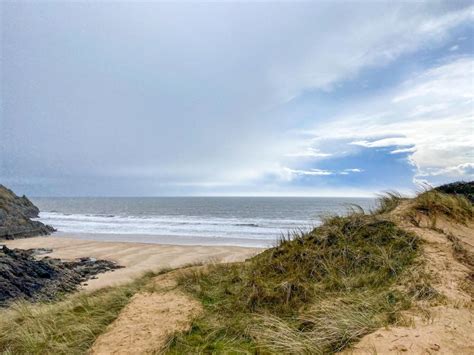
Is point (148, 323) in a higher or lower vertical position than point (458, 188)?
lower

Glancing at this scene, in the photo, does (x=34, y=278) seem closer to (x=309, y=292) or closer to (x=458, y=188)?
(x=309, y=292)

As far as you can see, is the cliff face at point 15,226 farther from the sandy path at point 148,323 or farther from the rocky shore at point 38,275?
the sandy path at point 148,323

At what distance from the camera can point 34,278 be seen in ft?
38.9

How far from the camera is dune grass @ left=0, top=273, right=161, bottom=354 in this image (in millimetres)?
4676

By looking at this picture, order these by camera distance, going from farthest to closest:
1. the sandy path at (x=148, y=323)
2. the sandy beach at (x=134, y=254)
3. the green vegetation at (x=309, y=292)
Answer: the sandy beach at (x=134, y=254) < the sandy path at (x=148, y=323) < the green vegetation at (x=309, y=292)

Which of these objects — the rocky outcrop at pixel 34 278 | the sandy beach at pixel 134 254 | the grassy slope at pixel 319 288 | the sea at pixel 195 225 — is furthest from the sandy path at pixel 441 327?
the sandy beach at pixel 134 254

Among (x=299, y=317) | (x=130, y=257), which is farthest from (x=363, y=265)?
(x=130, y=257)

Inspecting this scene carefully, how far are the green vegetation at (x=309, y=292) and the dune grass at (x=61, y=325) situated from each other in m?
1.47

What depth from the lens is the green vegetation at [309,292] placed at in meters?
3.58

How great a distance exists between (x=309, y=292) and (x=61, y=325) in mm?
4358

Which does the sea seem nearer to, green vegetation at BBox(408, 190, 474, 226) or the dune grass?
green vegetation at BBox(408, 190, 474, 226)

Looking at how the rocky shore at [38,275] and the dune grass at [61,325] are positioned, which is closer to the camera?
the dune grass at [61,325]

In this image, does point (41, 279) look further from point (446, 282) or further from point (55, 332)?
point (446, 282)

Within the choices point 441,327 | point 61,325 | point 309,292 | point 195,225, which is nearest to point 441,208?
point 309,292
